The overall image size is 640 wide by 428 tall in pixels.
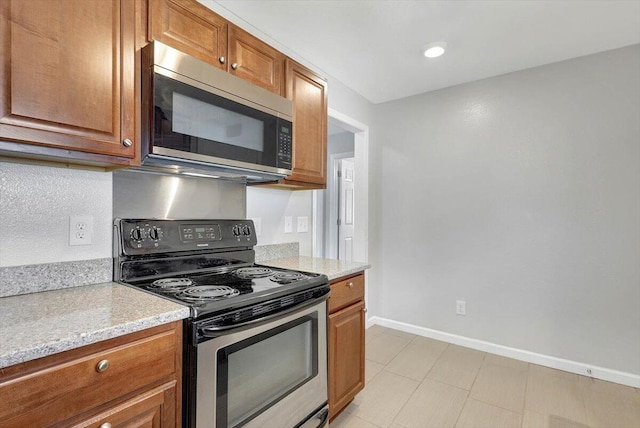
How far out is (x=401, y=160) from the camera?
10.9 ft

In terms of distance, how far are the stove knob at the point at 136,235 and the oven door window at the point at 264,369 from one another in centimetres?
69

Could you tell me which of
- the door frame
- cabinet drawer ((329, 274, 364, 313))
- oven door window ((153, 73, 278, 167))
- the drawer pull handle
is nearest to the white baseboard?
the door frame

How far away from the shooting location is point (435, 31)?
6.95 ft

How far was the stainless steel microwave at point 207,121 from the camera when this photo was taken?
3.92ft

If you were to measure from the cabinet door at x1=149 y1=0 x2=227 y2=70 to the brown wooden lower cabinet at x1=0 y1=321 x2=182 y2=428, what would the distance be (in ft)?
3.76

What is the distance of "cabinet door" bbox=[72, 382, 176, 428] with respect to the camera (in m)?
0.84

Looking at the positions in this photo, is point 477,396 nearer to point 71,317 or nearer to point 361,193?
point 361,193

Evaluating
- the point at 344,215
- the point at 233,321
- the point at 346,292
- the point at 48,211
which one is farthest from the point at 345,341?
the point at 344,215

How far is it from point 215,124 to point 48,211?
29.3 inches

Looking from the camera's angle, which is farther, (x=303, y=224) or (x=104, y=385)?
(x=303, y=224)

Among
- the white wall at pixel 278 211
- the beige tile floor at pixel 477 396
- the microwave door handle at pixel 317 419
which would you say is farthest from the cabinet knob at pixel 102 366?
the beige tile floor at pixel 477 396

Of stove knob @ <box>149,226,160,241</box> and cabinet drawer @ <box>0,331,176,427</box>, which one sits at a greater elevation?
stove knob @ <box>149,226,160,241</box>

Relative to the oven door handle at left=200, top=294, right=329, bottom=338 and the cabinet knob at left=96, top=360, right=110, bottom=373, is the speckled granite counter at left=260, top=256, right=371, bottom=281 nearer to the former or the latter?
the oven door handle at left=200, top=294, right=329, bottom=338

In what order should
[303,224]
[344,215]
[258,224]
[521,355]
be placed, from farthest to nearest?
[344,215]
[521,355]
[303,224]
[258,224]
